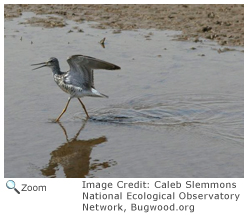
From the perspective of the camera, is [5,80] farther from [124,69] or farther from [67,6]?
[67,6]

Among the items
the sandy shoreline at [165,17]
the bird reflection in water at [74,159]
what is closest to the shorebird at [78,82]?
the bird reflection in water at [74,159]

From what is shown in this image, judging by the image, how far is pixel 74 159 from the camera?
8.45m

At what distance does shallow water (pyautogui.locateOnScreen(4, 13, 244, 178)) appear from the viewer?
26.8 ft

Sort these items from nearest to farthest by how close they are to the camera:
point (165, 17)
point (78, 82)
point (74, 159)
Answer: point (74, 159) → point (78, 82) → point (165, 17)

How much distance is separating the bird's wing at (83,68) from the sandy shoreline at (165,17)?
4600mm

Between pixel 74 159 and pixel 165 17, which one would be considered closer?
pixel 74 159

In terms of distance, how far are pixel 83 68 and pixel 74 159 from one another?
7.23ft

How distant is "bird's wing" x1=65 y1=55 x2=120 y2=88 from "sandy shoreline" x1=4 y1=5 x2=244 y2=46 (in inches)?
181

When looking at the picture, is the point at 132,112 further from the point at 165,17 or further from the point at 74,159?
the point at 165,17

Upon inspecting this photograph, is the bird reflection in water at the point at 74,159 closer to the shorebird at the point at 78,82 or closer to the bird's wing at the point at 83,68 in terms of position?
the shorebird at the point at 78,82


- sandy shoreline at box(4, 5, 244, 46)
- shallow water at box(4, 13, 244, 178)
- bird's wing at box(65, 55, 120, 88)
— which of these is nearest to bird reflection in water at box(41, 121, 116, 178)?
shallow water at box(4, 13, 244, 178)

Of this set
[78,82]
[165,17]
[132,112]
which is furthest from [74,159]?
[165,17]
